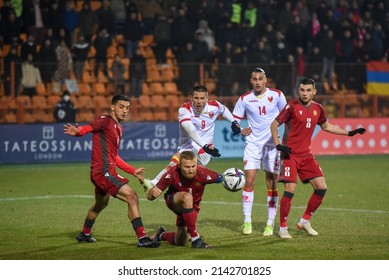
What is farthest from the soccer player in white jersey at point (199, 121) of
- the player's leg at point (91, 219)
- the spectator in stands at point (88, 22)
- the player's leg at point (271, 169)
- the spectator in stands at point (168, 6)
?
the spectator in stands at point (168, 6)

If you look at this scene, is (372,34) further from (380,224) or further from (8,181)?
(380,224)

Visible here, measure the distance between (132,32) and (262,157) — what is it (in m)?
14.6

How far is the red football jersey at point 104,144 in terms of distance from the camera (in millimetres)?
11484

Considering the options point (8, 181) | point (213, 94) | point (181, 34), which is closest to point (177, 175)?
point (8, 181)

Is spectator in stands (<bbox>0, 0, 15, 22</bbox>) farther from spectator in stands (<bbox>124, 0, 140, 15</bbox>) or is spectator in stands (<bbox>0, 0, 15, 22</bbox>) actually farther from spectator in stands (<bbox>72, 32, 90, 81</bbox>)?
spectator in stands (<bbox>124, 0, 140, 15</bbox>)

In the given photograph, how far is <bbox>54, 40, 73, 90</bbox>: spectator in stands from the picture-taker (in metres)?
24.2

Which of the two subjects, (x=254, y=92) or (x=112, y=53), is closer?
(x=254, y=92)

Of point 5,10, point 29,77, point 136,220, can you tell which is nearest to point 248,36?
point 5,10

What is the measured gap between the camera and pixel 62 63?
79.4 ft

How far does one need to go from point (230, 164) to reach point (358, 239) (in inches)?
471

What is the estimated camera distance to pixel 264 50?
2769cm

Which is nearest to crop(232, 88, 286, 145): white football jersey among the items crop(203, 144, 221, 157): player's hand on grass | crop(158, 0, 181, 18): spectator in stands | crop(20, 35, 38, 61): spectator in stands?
crop(203, 144, 221, 157): player's hand on grass

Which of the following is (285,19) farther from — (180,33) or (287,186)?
(287,186)

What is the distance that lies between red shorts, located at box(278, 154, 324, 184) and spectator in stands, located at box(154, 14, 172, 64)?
1494 cm
